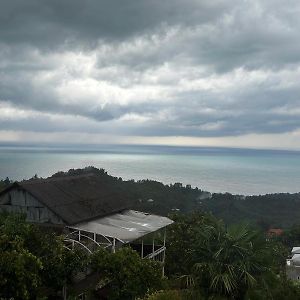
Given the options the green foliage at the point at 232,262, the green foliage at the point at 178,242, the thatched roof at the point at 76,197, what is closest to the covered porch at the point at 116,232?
the thatched roof at the point at 76,197

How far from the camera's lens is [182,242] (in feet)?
70.9

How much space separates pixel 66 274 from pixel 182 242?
393 inches

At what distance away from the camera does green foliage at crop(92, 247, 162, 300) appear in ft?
40.3

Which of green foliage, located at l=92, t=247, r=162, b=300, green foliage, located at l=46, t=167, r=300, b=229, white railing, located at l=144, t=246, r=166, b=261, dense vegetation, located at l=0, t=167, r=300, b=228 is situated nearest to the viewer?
green foliage, located at l=92, t=247, r=162, b=300

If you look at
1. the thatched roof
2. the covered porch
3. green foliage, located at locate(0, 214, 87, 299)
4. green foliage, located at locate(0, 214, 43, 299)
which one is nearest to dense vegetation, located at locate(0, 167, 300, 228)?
the thatched roof

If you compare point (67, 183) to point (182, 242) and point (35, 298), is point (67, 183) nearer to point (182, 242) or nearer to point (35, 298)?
point (182, 242)

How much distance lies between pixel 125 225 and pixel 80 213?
195 cm

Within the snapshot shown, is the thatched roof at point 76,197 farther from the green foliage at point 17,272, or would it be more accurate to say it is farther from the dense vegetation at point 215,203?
the dense vegetation at point 215,203

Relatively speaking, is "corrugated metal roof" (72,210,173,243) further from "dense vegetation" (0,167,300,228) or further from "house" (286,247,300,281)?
"dense vegetation" (0,167,300,228)

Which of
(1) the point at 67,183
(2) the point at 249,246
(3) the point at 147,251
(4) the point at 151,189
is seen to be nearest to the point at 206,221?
(3) the point at 147,251

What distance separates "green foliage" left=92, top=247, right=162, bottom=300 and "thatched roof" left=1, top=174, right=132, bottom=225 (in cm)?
425

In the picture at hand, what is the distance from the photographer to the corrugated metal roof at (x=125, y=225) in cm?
1536

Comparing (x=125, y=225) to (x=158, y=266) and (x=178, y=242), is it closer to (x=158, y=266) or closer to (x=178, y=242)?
(x=158, y=266)

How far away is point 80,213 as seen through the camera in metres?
17.4
